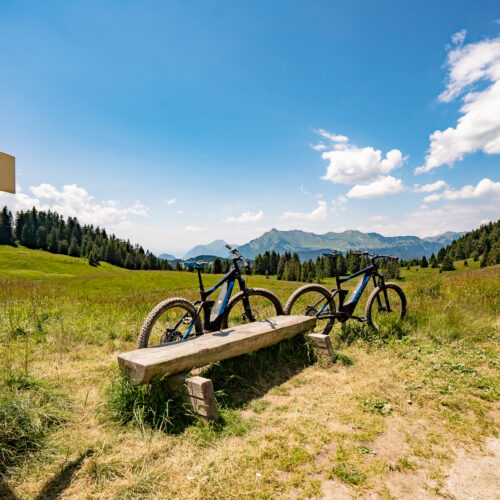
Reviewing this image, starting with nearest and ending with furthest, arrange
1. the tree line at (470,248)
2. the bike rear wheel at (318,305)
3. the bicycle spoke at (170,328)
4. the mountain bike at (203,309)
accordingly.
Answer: the mountain bike at (203,309) → the bicycle spoke at (170,328) → the bike rear wheel at (318,305) → the tree line at (470,248)

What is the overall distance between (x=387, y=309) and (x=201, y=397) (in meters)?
5.84

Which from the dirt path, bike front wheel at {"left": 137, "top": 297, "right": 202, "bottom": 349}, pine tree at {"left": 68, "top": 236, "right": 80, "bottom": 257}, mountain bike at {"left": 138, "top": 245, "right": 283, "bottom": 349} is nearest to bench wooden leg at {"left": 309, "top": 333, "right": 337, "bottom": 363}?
mountain bike at {"left": 138, "top": 245, "right": 283, "bottom": 349}

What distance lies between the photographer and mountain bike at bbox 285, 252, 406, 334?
648cm

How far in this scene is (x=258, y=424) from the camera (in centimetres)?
341

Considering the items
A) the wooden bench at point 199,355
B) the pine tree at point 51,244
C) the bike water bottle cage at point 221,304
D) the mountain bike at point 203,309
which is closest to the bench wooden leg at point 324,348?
the wooden bench at point 199,355

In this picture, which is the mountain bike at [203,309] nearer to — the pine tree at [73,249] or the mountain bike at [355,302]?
the mountain bike at [355,302]

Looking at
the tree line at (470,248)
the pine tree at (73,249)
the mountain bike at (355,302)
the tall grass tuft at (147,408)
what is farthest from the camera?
the pine tree at (73,249)

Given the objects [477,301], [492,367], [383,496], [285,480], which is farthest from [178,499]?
[477,301]

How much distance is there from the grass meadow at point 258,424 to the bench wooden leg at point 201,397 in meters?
0.14

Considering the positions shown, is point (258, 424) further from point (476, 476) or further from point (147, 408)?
point (476, 476)

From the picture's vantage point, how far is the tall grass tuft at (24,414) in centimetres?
277

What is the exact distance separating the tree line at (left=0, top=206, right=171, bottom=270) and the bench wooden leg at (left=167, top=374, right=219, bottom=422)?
102 metres

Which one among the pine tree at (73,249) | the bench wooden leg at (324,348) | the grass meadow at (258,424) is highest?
the pine tree at (73,249)

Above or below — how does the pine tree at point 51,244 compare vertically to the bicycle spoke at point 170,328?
above
